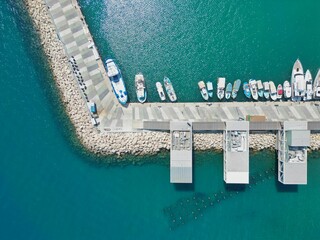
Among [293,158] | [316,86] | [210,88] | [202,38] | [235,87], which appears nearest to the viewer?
[293,158]

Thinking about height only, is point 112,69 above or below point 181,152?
above

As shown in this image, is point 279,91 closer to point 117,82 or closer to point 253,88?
point 253,88

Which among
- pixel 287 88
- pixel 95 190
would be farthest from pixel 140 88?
pixel 287 88

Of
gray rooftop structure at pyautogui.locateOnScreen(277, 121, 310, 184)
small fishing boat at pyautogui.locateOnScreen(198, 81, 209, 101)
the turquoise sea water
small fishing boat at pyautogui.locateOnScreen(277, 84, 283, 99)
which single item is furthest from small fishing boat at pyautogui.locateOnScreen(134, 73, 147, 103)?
gray rooftop structure at pyautogui.locateOnScreen(277, 121, 310, 184)

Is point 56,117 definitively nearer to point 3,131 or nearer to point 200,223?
point 3,131

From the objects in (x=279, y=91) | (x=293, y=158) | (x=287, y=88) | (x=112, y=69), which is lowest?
(x=293, y=158)

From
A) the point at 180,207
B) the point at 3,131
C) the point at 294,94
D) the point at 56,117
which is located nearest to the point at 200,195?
the point at 180,207
